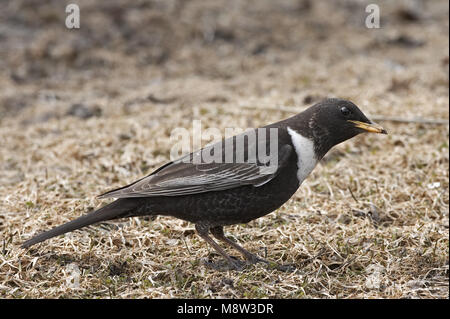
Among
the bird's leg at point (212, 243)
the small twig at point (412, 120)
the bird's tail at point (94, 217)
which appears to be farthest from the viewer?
the small twig at point (412, 120)

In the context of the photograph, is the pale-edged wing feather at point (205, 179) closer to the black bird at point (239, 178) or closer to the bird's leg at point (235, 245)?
the black bird at point (239, 178)

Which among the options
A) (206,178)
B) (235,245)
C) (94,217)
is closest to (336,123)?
(206,178)

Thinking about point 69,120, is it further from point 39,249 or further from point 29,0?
point 29,0

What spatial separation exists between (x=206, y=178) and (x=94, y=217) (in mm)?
737

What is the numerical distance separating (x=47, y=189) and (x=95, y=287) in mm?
1618

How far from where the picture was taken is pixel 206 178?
157 inches

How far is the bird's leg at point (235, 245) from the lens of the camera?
409cm

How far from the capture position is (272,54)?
9648 millimetres

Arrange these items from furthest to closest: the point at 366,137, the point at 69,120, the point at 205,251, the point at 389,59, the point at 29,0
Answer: the point at 29,0
the point at 389,59
the point at 69,120
the point at 366,137
the point at 205,251

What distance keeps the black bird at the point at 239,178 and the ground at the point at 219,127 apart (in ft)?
1.11

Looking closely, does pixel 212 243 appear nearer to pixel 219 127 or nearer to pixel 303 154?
pixel 303 154

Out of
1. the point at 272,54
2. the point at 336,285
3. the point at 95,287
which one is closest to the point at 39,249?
the point at 95,287

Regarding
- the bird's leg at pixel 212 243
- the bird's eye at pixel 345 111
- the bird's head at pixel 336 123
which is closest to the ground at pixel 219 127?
the bird's leg at pixel 212 243

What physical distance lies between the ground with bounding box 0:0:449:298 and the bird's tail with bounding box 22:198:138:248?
25 cm
